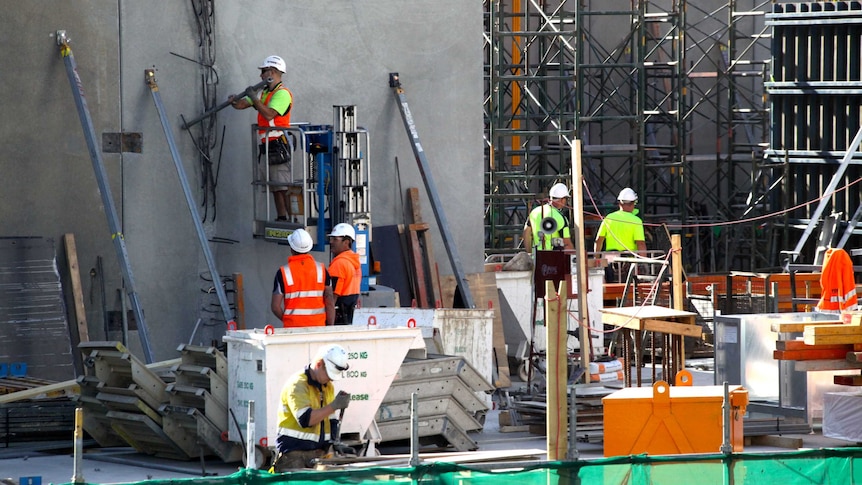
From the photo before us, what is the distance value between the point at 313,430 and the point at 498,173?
52.5 ft

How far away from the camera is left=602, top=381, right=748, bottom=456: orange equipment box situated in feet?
42.2

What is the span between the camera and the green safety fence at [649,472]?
9.34 meters

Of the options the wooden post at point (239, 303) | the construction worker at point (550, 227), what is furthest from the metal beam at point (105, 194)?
the construction worker at point (550, 227)

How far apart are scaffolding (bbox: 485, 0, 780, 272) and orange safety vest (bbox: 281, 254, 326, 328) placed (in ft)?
39.5

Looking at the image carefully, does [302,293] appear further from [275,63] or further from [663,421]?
[663,421]

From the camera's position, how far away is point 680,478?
9758mm

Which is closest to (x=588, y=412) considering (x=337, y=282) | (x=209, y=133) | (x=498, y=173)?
(x=337, y=282)

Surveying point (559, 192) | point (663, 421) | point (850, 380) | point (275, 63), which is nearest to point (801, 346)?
point (850, 380)

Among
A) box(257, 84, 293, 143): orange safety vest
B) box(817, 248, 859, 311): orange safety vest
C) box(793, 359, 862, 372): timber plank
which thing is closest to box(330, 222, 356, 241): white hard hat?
box(257, 84, 293, 143): orange safety vest

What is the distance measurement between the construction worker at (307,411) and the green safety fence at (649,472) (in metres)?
2.55

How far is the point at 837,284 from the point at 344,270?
21.8 feet

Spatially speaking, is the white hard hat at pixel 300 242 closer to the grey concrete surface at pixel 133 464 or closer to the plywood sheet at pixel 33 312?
the grey concrete surface at pixel 133 464

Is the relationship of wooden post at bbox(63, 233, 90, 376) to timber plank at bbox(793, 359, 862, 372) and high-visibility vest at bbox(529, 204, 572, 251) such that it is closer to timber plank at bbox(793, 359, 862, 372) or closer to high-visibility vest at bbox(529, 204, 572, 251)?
high-visibility vest at bbox(529, 204, 572, 251)

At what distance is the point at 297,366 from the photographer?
1380 cm
